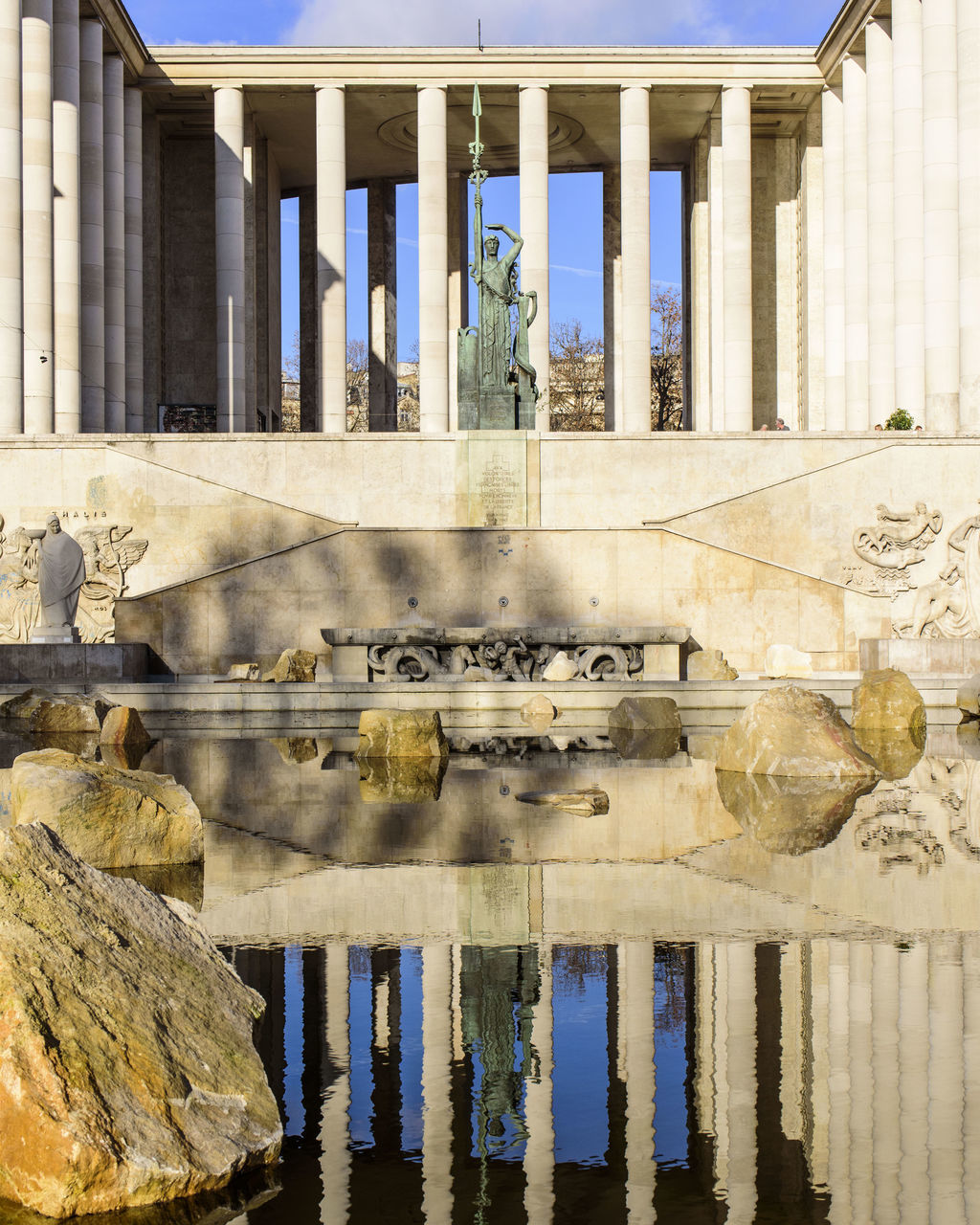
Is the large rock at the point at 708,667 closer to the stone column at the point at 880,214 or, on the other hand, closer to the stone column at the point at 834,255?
the stone column at the point at 880,214

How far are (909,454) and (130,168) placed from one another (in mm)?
25491

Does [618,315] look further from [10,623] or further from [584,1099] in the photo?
[584,1099]

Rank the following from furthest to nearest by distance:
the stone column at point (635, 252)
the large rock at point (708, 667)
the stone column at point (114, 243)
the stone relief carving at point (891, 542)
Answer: the stone column at point (635, 252) < the stone column at point (114, 243) < the stone relief carving at point (891, 542) < the large rock at point (708, 667)

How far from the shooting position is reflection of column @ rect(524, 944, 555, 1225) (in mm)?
3951

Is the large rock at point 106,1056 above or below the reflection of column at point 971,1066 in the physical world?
above

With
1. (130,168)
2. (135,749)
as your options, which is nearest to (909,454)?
(135,749)

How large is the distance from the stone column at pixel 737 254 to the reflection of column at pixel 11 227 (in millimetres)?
19675

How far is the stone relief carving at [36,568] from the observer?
92.6ft

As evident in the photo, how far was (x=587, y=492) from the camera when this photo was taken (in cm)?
3019

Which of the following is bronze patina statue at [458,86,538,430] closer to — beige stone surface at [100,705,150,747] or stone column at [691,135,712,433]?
beige stone surface at [100,705,150,747]

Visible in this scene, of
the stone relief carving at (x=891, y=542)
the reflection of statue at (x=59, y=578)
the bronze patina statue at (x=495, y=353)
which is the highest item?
the bronze patina statue at (x=495, y=353)

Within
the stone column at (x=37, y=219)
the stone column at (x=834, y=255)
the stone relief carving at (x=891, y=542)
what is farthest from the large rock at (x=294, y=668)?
the stone column at (x=834, y=255)

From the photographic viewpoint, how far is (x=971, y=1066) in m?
4.84

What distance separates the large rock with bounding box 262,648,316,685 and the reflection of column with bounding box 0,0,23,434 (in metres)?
17.5
